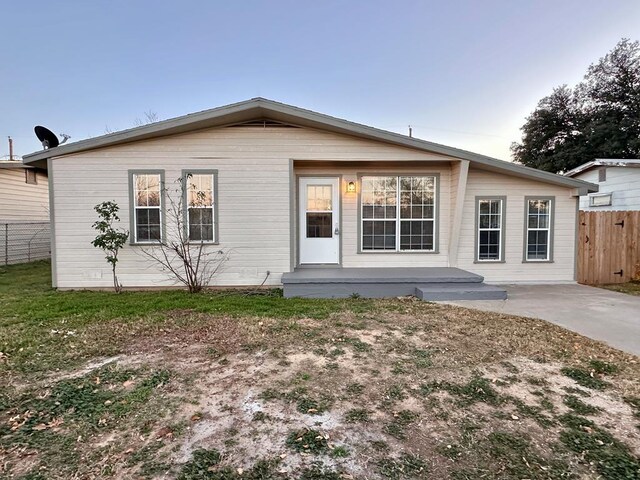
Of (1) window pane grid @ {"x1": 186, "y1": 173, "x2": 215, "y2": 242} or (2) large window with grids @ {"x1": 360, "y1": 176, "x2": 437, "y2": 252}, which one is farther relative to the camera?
(2) large window with grids @ {"x1": 360, "y1": 176, "x2": 437, "y2": 252}

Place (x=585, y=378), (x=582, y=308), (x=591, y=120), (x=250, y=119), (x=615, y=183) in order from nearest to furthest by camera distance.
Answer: (x=585, y=378), (x=582, y=308), (x=250, y=119), (x=615, y=183), (x=591, y=120)

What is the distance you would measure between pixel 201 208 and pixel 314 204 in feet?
8.42

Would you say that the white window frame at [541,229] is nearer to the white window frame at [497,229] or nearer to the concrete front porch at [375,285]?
the white window frame at [497,229]

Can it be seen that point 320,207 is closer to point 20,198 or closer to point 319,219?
point 319,219

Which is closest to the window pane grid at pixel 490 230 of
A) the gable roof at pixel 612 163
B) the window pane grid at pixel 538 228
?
the window pane grid at pixel 538 228

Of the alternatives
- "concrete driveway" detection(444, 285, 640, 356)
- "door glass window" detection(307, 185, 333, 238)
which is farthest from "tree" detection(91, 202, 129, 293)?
"concrete driveway" detection(444, 285, 640, 356)

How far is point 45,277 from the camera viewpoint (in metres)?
8.93

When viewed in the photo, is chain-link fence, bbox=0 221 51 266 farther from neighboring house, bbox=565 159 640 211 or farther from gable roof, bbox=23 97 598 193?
neighboring house, bbox=565 159 640 211

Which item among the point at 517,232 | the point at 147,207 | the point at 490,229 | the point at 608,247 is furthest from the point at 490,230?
the point at 147,207

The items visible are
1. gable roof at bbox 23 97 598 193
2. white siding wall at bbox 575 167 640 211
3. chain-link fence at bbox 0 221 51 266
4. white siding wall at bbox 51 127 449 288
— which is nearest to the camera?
gable roof at bbox 23 97 598 193

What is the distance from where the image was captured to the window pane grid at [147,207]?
7.41m

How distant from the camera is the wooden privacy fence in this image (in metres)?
8.32

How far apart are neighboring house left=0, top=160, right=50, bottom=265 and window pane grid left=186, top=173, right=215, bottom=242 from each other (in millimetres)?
6995

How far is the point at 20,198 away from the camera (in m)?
12.1
